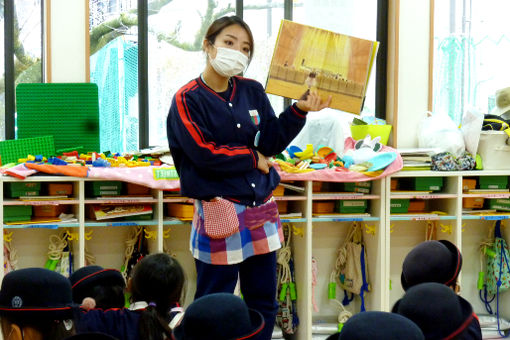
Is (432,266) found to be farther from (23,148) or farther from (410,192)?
(23,148)

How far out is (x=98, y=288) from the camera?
199 centimetres

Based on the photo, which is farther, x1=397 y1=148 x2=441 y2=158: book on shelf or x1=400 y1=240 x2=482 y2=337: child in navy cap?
x1=397 y1=148 x2=441 y2=158: book on shelf

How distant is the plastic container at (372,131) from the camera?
4.05 meters

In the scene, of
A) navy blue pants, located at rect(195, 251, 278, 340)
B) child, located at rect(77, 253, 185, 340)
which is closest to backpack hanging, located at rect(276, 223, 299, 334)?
navy blue pants, located at rect(195, 251, 278, 340)

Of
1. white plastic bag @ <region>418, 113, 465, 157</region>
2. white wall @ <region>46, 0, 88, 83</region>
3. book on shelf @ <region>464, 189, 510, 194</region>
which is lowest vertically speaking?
book on shelf @ <region>464, 189, 510, 194</region>

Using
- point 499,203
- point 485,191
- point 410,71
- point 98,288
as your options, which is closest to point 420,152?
point 485,191

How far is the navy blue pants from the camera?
7.23ft

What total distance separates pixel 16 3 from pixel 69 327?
8.98 feet

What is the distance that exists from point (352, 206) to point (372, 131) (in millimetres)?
576

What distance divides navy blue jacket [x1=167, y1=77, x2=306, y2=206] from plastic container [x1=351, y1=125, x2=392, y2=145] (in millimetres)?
1880

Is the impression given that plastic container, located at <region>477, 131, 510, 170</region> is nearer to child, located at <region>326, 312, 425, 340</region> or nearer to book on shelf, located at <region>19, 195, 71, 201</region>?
book on shelf, located at <region>19, 195, 71, 201</region>

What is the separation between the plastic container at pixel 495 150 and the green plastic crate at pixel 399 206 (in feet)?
1.69

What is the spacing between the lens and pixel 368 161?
3.64m

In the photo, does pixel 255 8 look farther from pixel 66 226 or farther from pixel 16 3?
pixel 66 226
